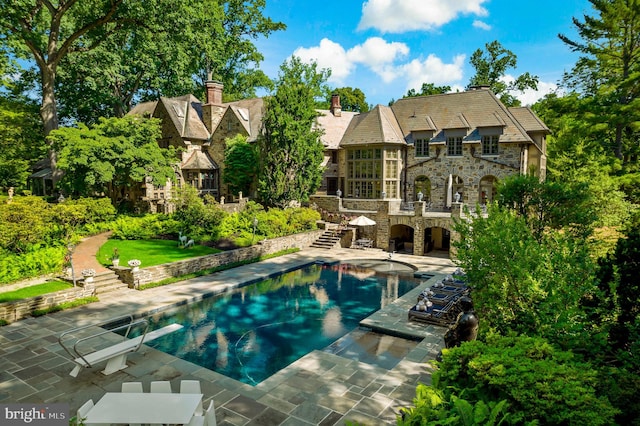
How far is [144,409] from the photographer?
19.1ft

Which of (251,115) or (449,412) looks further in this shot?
(251,115)

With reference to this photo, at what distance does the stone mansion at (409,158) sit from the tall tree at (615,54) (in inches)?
159

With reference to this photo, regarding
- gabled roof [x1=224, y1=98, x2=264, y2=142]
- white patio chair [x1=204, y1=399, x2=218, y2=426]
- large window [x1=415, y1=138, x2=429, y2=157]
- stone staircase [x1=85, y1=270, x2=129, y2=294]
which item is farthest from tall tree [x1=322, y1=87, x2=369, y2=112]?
white patio chair [x1=204, y1=399, x2=218, y2=426]

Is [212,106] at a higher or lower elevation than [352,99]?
lower

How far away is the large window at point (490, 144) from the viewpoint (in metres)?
27.0

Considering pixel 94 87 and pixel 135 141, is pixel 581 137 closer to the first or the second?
pixel 135 141

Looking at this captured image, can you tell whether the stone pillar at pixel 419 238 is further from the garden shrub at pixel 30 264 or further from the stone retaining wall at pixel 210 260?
the garden shrub at pixel 30 264

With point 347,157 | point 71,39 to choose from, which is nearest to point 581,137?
point 347,157

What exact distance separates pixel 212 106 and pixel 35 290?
85.9ft

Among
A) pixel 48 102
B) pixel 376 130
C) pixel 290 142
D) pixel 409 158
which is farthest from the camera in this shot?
pixel 409 158

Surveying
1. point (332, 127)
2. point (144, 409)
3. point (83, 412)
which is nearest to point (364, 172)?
point (332, 127)

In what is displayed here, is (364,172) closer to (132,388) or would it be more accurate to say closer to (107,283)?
(107,283)

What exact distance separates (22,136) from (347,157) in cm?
2957

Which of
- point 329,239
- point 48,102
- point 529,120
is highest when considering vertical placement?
point 48,102
